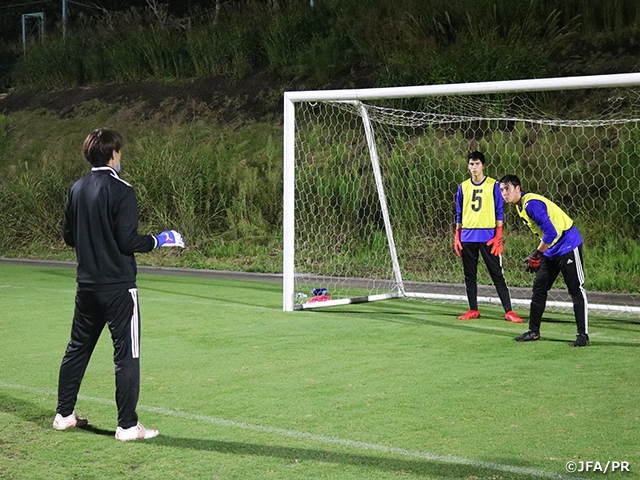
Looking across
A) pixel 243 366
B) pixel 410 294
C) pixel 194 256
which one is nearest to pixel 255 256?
pixel 194 256

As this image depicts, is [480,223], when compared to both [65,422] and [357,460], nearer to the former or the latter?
[357,460]

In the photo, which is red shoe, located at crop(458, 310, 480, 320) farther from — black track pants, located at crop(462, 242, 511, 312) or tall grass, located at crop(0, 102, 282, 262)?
tall grass, located at crop(0, 102, 282, 262)

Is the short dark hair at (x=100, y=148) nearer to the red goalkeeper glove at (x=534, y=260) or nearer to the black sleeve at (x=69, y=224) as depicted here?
the black sleeve at (x=69, y=224)

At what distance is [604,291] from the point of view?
47.9 feet

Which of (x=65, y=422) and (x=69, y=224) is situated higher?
(x=69, y=224)

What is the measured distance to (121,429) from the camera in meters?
6.06

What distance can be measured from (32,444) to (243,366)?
9.32 feet

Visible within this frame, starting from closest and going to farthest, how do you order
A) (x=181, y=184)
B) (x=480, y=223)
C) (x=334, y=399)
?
(x=334, y=399)
(x=480, y=223)
(x=181, y=184)

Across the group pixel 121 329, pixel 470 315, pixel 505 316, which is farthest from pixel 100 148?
pixel 505 316

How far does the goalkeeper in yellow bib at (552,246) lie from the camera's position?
9.41 m

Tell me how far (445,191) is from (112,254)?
12.3m

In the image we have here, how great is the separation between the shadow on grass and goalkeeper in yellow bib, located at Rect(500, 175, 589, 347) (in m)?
4.29

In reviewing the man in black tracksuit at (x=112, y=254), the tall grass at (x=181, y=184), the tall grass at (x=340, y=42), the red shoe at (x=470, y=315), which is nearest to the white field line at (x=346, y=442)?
the man in black tracksuit at (x=112, y=254)

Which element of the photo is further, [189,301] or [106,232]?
[189,301]
